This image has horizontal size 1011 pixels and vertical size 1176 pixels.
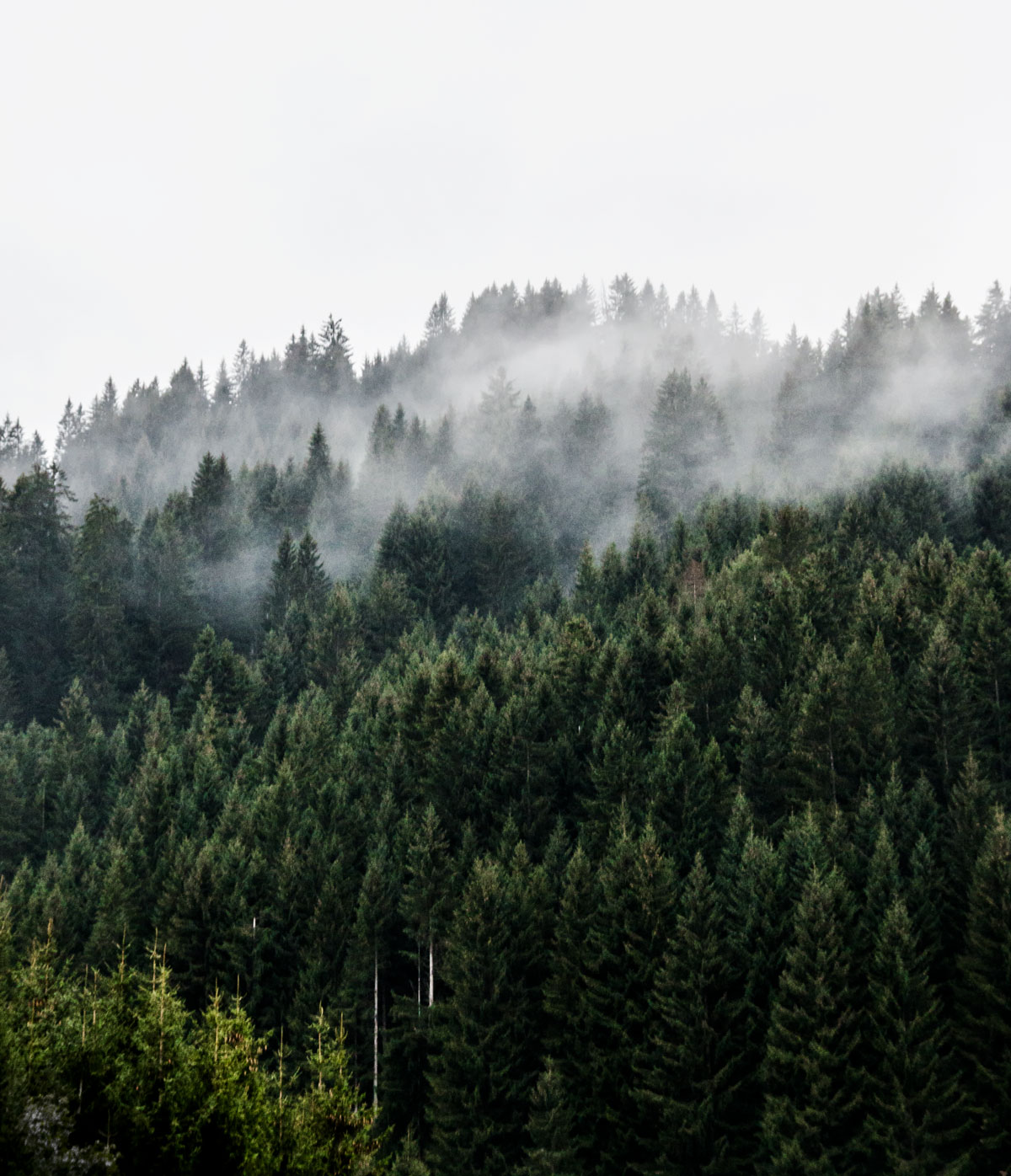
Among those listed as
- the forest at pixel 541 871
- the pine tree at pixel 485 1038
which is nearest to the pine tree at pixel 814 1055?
the forest at pixel 541 871

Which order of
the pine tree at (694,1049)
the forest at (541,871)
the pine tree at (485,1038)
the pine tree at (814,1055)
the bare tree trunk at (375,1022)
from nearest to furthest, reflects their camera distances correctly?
the forest at (541,871) < the pine tree at (814,1055) < the pine tree at (694,1049) < the pine tree at (485,1038) < the bare tree trunk at (375,1022)

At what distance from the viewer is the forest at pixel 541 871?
3875 centimetres

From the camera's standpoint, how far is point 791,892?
157 feet

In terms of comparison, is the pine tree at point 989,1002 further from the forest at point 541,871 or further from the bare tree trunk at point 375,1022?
the bare tree trunk at point 375,1022

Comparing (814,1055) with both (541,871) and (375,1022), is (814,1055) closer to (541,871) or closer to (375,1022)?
(541,871)

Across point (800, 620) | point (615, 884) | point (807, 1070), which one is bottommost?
point (807, 1070)

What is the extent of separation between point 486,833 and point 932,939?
1090 inches

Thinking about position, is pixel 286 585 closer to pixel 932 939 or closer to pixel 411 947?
pixel 411 947

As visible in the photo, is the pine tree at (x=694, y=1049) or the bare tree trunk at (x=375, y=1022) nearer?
the pine tree at (x=694, y=1049)

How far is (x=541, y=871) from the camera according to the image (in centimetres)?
5356

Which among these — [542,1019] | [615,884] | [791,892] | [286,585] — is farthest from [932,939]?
[286,585]

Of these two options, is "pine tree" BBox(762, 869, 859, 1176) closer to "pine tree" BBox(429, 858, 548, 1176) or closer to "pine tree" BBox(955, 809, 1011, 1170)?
"pine tree" BBox(955, 809, 1011, 1170)

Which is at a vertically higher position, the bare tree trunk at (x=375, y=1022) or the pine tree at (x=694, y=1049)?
the pine tree at (x=694, y=1049)

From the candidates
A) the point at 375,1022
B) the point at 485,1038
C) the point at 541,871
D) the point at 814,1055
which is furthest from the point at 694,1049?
the point at 375,1022
